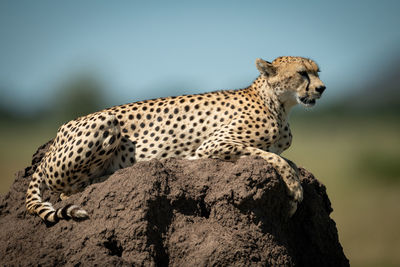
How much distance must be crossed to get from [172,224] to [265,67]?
90.6 inches

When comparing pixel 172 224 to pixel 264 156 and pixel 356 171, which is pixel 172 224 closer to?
pixel 264 156

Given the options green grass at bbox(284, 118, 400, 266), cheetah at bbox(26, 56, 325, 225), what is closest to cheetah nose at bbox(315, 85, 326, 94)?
cheetah at bbox(26, 56, 325, 225)

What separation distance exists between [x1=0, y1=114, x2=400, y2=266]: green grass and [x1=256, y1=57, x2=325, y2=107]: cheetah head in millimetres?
9567

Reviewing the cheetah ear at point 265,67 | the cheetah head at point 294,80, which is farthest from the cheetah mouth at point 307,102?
the cheetah ear at point 265,67

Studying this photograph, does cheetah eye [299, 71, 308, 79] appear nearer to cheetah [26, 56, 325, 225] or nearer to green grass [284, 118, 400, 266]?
cheetah [26, 56, 325, 225]

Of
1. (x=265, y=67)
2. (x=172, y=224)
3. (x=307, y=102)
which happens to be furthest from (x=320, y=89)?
(x=172, y=224)

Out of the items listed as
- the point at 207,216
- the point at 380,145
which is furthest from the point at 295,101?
the point at 380,145

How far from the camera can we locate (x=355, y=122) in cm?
6181

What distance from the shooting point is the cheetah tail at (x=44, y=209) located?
5.27 meters

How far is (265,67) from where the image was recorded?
659cm

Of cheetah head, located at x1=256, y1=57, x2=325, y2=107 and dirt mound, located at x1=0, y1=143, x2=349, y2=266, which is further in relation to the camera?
cheetah head, located at x1=256, y1=57, x2=325, y2=107

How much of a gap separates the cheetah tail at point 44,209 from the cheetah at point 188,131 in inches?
0.4

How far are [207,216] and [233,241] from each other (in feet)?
1.49

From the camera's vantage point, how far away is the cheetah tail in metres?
5.27
